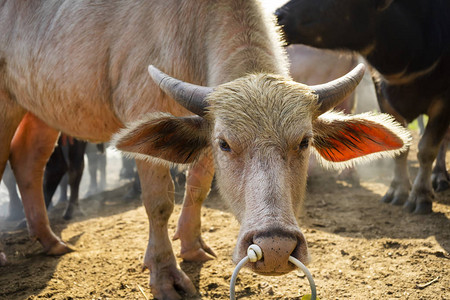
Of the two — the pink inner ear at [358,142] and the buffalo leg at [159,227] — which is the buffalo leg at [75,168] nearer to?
the buffalo leg at [159,227]

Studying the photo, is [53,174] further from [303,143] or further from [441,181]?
[441,181]

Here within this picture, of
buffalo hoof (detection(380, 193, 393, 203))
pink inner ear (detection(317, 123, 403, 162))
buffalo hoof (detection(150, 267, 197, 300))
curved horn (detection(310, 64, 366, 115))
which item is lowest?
Result: buffalo hoof (detection(380, 193, 393, 203))

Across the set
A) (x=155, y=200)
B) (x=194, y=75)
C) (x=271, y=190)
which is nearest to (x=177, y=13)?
(x=194, y=75)

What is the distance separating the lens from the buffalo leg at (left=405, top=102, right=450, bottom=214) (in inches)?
181

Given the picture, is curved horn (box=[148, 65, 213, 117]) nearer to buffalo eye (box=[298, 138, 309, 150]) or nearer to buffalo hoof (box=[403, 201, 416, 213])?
buffalo eye (box=[298, 138, 309, 150])

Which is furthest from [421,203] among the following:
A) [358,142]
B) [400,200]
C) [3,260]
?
[3,260]

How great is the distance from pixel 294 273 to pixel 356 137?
114 centimetres

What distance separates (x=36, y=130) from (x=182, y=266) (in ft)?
6.99

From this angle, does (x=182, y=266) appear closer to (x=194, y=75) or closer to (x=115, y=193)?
(x=194, y=75)

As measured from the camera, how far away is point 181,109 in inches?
124

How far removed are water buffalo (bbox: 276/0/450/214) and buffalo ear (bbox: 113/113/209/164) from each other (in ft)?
7.72

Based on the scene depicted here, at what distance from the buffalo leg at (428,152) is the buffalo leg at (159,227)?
2700 millimetres

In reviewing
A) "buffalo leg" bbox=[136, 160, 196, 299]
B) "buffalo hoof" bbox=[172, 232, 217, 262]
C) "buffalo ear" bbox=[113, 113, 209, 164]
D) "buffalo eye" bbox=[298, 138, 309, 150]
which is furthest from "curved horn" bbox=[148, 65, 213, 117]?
"buffalo hoof" bbox=[172, 232, 217, 262]

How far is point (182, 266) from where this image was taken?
3.66 meters
